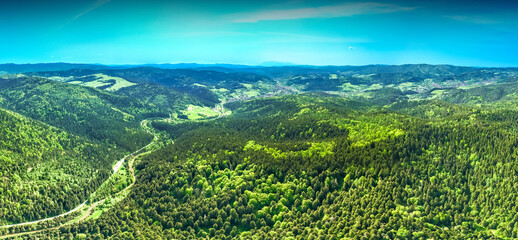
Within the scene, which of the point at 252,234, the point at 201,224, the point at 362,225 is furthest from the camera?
the point at 201,224

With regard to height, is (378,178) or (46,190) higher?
(378,178)

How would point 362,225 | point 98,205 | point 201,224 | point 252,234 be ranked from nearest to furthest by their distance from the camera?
point 362,225
point 252,234
point 201,224
point 98,205

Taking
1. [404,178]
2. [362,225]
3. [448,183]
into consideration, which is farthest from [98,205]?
[448,183]

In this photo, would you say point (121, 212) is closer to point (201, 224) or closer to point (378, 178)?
point (201, 224)

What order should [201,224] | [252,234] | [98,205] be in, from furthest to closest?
[98,205] < [201,224] < [252,234]

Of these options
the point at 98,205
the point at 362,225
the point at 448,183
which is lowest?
the point at 98,205

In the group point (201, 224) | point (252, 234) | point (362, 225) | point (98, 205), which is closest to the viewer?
point (362, 225)

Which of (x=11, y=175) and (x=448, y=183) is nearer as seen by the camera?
(x=448, y=183)

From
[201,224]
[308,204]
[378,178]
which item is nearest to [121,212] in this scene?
[201,224]

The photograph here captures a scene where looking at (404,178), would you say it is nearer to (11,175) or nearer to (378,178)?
(378,178)
